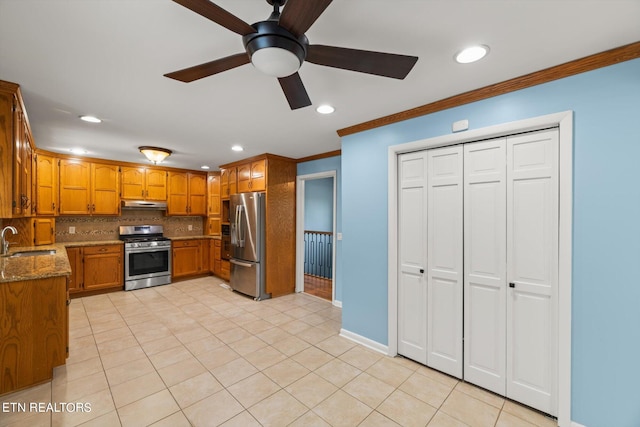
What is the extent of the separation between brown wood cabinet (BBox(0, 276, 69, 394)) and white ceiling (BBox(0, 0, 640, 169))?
1.65 meters

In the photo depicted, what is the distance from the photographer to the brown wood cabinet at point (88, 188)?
15.3 ft

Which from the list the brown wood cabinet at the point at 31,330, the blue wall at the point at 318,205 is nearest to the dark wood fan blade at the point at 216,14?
the brown wood cabinet at the point at 31,330

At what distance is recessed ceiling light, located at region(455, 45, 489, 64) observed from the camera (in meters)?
1.63

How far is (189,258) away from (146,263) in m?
0.84

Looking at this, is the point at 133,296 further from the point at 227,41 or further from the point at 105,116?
the point at 227,41

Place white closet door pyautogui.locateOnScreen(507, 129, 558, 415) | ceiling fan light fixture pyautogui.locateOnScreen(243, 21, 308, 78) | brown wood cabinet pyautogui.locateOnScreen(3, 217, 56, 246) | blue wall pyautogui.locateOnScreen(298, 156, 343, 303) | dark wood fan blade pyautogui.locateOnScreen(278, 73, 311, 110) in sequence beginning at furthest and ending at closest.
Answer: blue wall pyautogui.locateOnScreen(298, 156, 343, 303) → brown wood cabinet pyautogui.locateOnScreen(3, 217, 56, 246) → white closet door pyautogui.locateOnScreen(507, 129, 558, 415) → dark wood fan blade pyautogui.locateOnScreen(278, 73, 311, 110) → ceiling fan light fixture pyautogui.locateOnScreen(243, 21, 308, 78)

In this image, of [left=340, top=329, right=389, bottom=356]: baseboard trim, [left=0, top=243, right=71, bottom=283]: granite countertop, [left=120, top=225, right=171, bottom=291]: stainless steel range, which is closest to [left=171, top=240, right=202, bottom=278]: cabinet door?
[left=120, top=225, right=171, bottom=291]: stainless steel range

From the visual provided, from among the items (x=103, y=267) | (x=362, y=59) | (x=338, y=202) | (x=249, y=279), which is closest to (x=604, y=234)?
(x=362, y=59)

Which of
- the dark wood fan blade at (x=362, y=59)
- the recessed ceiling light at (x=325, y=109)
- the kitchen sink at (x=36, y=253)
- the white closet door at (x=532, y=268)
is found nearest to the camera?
the dark wood fan blade at (x=362, y=59)

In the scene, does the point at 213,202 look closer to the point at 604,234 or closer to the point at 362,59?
the point at 362,59

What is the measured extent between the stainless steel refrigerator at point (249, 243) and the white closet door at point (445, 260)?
2832 mm

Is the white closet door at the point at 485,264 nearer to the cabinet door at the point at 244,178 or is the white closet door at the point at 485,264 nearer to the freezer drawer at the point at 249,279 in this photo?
the freezer drawer at the point at 249,279

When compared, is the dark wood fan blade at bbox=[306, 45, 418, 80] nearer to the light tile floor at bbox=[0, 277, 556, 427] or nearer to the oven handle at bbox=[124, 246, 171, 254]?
the light tile floor at bbox=[0, 277, 556, 427]

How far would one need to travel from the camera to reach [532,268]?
200cm
